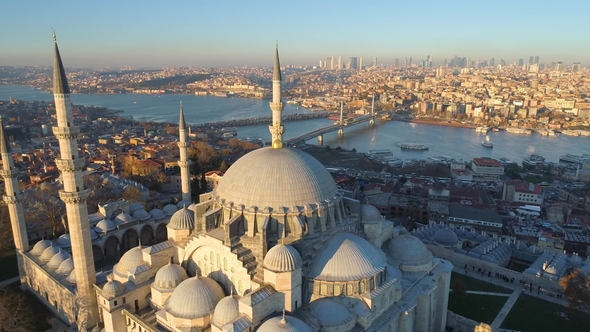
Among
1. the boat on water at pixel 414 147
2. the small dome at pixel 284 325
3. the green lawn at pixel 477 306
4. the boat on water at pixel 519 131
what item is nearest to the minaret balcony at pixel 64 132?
the small dome at pixel 284 325

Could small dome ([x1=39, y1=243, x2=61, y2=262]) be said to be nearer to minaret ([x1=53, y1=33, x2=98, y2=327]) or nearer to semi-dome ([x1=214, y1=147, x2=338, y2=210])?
minaret ([x1=53, y1=33, x2=98, y2=327])

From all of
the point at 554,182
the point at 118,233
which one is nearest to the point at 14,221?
the point at 118,233

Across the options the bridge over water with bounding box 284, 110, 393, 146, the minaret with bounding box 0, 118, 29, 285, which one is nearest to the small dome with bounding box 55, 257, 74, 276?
the minaret with bounding box 0, 118, 29, 285

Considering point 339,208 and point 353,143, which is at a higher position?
point 339,208

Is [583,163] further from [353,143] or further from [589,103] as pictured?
[589,103]

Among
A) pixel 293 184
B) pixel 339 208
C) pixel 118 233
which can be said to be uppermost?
pixel 293 184

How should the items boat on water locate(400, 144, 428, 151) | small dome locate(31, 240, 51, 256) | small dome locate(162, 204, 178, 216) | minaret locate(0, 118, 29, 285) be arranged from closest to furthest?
minaret locate(0, 118, 29, 285), small dome locate(31, 240, 51, 256), small dome locate(162, 204, 178, 216), boat on water locate(400, 144, 428, 151)

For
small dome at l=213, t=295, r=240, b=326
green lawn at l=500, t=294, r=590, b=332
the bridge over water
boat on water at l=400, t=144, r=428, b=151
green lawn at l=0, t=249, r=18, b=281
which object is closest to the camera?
small dome at l=213, t=295, r=240, b=326

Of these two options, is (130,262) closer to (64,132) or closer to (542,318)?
(64,132)

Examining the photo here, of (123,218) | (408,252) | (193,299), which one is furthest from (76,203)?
(408,252)
